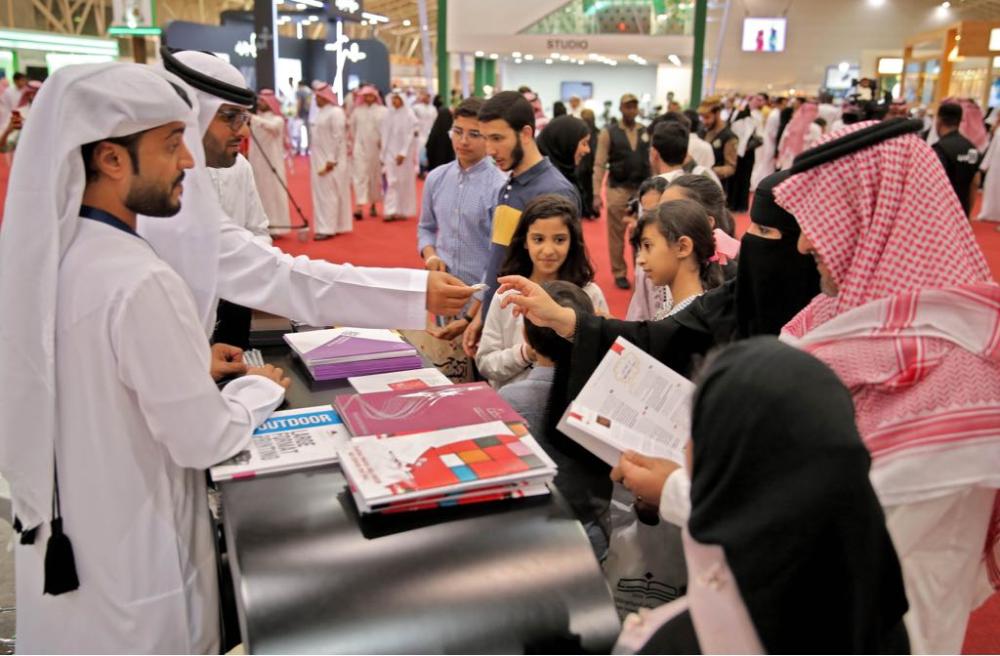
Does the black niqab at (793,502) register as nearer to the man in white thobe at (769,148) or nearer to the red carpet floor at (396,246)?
the red carpet floor at (396,246)

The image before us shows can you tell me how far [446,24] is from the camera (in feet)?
46.1

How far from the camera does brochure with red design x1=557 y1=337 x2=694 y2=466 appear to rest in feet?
5.46

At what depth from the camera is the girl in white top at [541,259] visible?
3.05m

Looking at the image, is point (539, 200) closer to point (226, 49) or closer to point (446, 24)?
point (446, 24)

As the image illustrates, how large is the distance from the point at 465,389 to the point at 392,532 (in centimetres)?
54

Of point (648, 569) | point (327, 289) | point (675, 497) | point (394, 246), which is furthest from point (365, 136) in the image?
point (675, 497)

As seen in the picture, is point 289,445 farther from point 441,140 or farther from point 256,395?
point 441,140

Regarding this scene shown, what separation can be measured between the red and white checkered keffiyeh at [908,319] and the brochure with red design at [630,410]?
32 centimetres

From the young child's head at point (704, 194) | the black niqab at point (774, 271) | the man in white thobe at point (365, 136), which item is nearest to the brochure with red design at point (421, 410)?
the black niqab at point (774, 271)

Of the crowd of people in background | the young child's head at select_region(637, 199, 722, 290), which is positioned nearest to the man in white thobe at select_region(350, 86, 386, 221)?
the crowd of people in background

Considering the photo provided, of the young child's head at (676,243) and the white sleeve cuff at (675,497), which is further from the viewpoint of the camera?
the young child's head at (676,243)

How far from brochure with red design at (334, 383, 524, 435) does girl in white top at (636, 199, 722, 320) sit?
45.5 inches

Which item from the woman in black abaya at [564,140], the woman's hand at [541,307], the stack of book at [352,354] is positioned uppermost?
the woman in black abaya at [564,140]

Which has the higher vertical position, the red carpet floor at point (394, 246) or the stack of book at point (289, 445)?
the stack of book at point (289, 445)
